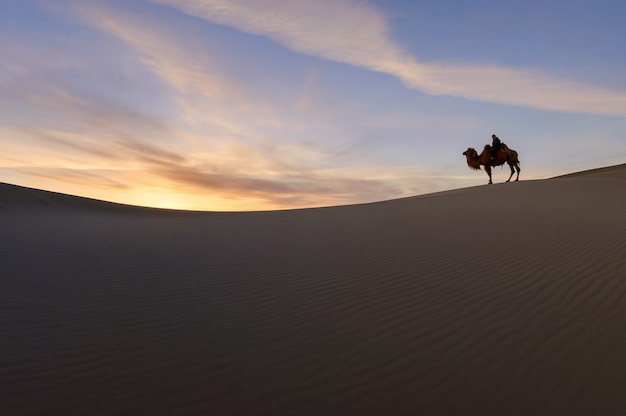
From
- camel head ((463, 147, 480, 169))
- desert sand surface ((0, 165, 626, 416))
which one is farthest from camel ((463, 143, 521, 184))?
desert sand surface ((0, 165, 626, 416))

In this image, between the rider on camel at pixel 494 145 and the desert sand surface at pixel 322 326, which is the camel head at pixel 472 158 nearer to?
the rider on camel at pixel 494 145

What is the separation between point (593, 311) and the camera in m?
4.12

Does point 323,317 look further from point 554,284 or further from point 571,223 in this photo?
point 571,223

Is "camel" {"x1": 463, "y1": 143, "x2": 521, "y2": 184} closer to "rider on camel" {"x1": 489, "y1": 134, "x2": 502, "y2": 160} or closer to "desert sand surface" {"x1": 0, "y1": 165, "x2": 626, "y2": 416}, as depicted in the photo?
"rider on camel" {"x1": 489, "y1": 134, "x2": 502, "y2": 160}

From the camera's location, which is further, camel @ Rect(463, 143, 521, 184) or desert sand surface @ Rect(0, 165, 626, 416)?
camel @ Rect(463, 143, 521, 184)

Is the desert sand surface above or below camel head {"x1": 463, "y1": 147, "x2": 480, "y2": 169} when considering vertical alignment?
below

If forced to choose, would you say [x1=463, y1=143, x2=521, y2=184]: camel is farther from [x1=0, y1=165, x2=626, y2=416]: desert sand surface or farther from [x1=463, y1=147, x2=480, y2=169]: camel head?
[x1=0, y1=165, x2=626, y2=416]: desert sand surface

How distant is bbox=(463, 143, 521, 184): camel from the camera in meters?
23.8

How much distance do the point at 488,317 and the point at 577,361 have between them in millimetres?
918

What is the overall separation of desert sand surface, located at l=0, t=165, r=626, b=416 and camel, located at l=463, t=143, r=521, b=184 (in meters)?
17.2

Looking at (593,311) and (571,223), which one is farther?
(571,223)

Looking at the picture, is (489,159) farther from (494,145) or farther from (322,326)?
A: (322,326)

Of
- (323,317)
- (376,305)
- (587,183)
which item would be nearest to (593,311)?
(376,305)

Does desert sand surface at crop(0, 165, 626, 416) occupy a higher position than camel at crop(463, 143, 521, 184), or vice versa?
camel at crop(463, 143, 521, 184)
